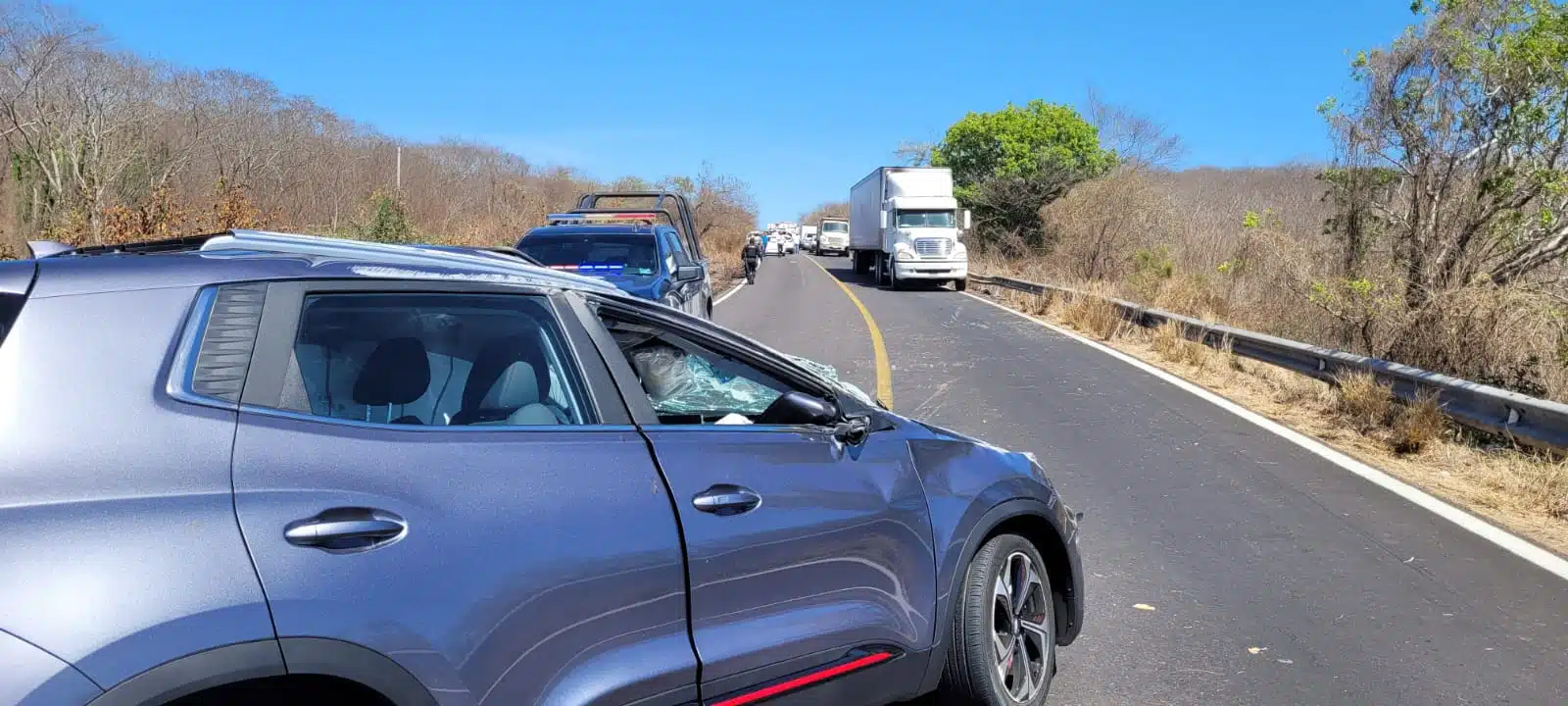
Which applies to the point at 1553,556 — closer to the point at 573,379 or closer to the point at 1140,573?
the point at 1140,573

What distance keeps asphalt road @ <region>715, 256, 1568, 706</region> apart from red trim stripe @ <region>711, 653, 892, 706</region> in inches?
47.2

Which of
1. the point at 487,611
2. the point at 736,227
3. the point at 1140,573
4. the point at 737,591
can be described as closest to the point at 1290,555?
the point at 1140,573

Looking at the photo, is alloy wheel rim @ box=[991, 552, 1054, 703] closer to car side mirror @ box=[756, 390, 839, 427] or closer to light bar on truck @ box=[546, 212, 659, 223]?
car side mirror @ box=[756, 390, 839, 427]

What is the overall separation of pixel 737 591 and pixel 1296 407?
950 centimetres

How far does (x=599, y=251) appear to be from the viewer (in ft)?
37.1

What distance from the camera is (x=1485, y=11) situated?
1146 cm

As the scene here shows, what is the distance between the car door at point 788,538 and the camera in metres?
2.98

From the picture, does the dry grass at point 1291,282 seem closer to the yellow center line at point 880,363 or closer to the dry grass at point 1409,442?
the dry grass at point 1409,442

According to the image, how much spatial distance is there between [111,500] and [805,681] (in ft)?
6.05

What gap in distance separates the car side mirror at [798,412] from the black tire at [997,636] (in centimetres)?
86

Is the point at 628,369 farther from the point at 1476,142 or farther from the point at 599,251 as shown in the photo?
the point at 1476,142

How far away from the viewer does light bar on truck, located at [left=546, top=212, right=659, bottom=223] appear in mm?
13883

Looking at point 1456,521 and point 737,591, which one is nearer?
point 737,591

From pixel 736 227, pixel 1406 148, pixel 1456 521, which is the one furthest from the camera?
pixel 736 227
